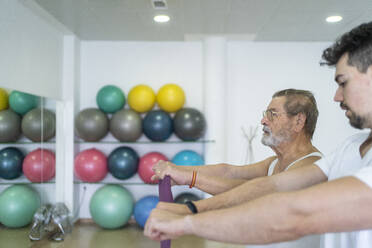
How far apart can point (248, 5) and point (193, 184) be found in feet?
8.51

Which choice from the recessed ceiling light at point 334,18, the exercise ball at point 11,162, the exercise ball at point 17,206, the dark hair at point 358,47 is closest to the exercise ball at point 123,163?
the exercise ball at point 17,206

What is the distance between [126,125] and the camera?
172 inches

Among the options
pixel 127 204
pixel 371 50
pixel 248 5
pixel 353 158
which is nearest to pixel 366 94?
pixel 371 50

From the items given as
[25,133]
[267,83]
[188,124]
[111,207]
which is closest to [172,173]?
[25,133]

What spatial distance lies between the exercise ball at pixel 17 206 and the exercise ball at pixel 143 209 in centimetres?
125

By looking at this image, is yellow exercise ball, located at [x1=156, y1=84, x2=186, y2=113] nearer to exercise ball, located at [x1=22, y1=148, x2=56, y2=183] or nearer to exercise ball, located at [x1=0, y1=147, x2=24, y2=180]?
exercise ball, located at [x1=22, y1=148, x2=56, y2=183]

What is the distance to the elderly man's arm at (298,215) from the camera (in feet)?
2.29

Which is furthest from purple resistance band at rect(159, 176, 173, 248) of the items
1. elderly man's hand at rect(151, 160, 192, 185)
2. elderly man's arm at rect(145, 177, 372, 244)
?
elderly man's arm at rect(145, 177, 372, 244)

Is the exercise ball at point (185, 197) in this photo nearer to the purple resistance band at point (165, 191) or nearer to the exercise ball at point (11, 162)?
the exercise ball at point (11, 162)

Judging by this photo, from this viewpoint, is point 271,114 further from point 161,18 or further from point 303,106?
point 161,18

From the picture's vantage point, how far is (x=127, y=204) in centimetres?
433

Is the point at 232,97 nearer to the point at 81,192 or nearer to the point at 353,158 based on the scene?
the point at 81,192

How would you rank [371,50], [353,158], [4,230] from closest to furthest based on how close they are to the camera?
1. [371,50]
2. [353,158]
3. [4,230]

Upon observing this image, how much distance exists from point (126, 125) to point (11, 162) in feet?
4.86
